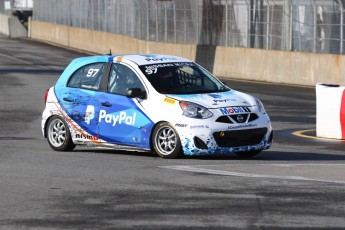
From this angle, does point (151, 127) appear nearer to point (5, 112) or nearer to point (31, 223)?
point (31, 223)

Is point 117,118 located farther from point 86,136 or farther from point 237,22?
point 237,22

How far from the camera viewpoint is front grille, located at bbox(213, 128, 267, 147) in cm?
1468

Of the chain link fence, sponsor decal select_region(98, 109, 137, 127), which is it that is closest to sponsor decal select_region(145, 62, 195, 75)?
sponsor decal select_region(98, 109, 137, 127)

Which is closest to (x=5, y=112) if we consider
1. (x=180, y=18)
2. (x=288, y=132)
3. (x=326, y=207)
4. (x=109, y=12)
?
(x=288, y=132)

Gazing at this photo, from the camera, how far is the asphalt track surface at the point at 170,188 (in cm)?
952

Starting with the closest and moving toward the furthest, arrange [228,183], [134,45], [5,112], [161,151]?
1. [228,183]
2. [161,151]
3. [5,112]
4. [134,45]

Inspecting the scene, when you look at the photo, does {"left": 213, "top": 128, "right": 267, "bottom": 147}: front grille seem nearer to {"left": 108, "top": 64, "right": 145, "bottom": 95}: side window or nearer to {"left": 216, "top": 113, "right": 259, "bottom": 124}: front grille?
{"left": 216, "top": 113, "right": 259, "bottom": 124}: front grille

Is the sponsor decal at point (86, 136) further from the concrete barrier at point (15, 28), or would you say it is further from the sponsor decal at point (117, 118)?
the concrete barrier at point (15, 28)

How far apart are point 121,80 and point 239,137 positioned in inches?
79.6

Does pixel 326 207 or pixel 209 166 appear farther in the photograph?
pixel 209 166

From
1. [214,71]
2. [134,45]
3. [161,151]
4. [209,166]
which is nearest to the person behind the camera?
[209,166]

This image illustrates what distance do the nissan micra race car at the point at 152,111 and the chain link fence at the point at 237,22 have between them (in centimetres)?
1956

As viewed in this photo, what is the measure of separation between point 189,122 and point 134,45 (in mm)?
37911

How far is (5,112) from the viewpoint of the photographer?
25156 mm
